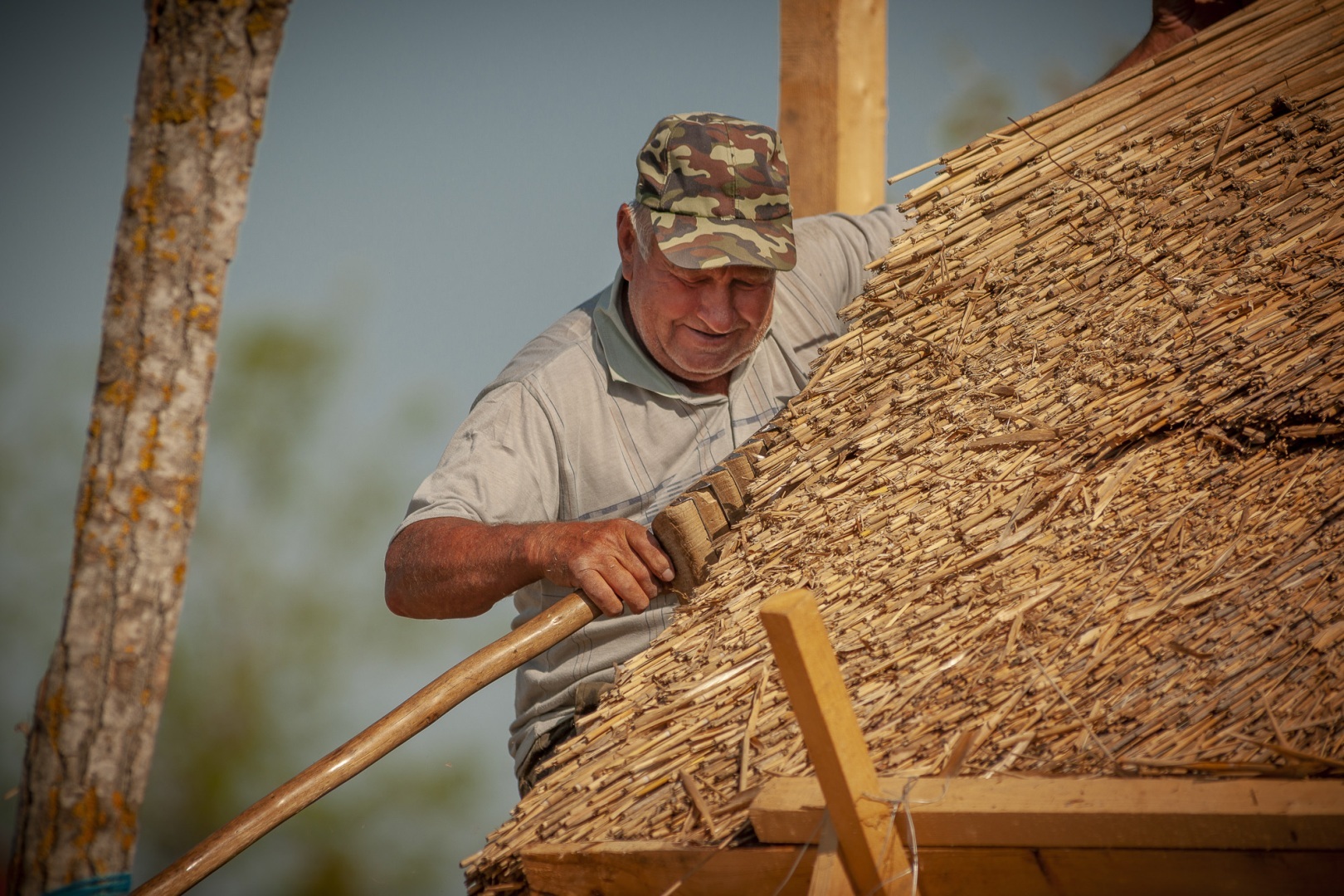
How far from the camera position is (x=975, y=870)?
1442mm

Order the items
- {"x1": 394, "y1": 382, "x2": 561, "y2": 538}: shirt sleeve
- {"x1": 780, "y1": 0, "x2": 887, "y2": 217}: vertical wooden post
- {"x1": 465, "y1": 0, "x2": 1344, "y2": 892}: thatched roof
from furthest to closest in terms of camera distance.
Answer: {"x1": 780, "y1": 0, "x2": 887, "y2": 217}: vertical wooden post
{"x1": 394, "y1": 382, "x2": 561, "y2": 538}: shirt sleeve
{"x1": 465, "y1": 0, "x2": 1344, "y2": 892}: thatched roof

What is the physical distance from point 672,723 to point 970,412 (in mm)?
818

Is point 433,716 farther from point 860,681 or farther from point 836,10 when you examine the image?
point 836,10

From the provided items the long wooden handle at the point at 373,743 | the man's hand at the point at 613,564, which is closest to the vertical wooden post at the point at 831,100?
the man's hand at the point at 613,564

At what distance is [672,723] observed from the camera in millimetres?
1873

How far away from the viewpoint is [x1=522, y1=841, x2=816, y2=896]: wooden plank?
1.56 meters

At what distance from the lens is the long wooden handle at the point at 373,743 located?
6.59 ft

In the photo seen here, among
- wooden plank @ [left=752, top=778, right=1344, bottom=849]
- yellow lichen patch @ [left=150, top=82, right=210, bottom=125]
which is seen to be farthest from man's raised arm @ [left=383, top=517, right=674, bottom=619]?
yellow lichen patch @ [left=150, top=82, right=210, bottom=125]

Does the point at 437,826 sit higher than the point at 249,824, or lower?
lower

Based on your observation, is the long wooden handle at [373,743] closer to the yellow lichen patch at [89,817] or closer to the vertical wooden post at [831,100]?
the vertical wooden post at [831,100]

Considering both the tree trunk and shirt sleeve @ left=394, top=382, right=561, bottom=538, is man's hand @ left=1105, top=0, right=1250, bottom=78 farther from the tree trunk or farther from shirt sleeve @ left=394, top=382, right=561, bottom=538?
the tree trunk

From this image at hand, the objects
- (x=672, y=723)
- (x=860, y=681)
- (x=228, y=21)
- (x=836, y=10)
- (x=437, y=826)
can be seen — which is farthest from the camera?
(x=437, y=826)

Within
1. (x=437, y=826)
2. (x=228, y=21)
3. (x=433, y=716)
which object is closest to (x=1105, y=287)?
(x=433, y=716)

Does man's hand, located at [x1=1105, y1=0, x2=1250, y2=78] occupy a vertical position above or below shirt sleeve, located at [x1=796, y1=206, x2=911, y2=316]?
above
